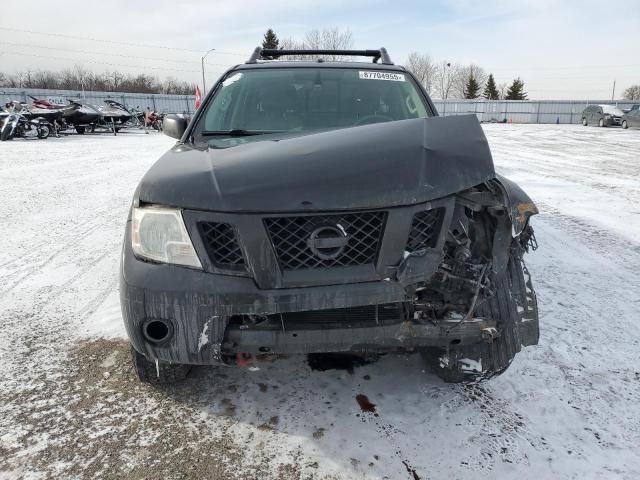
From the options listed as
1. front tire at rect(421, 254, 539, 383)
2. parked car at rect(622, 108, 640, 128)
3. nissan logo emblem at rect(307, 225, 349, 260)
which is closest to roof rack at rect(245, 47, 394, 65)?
front tire at rect(421, 254, 539, 383)

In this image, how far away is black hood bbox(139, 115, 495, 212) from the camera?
1.83m

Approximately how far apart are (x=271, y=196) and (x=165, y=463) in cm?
122

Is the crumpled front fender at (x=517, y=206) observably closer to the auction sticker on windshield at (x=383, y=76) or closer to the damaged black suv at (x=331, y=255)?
the damaged black suv at (x=331, y=255)

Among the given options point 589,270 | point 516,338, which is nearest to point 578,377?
point 516,338

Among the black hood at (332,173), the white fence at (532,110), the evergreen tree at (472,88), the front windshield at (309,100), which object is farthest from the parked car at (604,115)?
the evergreen tree at (472,88)

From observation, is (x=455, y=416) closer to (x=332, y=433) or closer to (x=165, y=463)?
(x=332, y=433)

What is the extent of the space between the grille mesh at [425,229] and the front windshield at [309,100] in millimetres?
1327

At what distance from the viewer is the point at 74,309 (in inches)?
134

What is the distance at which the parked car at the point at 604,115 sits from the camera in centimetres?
2786

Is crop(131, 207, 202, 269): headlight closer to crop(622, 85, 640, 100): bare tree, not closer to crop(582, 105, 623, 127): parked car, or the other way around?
crop(582, 105, 623, 127): parked car

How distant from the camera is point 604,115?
93.1 feet

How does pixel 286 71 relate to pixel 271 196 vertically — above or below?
above

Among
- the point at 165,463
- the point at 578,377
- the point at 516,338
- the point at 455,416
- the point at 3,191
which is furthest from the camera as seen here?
the point at 3,191

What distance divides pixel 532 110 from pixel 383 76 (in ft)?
144
